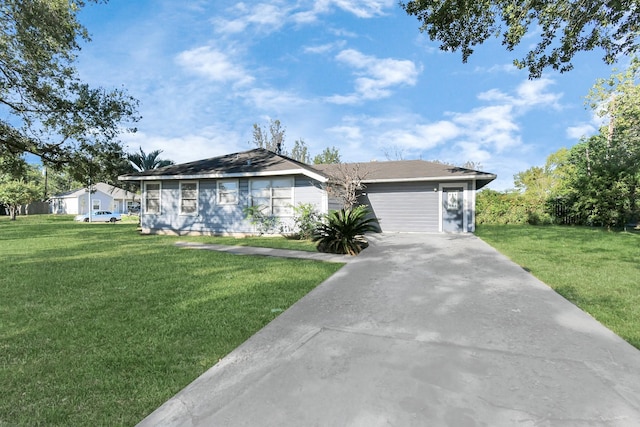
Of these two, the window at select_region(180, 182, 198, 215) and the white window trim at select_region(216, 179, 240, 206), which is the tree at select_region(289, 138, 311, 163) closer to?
the window at select_region(180, 182, 198, 215)

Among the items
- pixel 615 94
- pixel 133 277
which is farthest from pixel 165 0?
pixel 615 94

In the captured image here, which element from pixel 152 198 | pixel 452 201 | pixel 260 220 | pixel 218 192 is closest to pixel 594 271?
pixel 452 201

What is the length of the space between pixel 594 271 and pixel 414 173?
8846 mm

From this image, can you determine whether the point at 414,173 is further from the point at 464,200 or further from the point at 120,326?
the point at 120,326

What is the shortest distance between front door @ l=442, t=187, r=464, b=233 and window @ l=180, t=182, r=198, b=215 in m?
11.1

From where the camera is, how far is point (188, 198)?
1430 cm

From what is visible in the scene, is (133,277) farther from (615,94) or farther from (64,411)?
(615,94)

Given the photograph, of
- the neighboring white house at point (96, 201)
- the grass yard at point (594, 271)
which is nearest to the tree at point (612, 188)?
the grass yard at point (594, 271)

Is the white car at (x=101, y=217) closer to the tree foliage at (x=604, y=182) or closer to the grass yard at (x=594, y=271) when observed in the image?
the tree foliage at (x=604, y=182)

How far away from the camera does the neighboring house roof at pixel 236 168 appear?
12422 mm

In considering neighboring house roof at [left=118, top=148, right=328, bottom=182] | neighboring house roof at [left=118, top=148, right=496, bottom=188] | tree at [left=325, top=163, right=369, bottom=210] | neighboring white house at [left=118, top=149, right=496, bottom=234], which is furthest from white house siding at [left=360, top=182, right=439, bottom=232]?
neighboring house roof at [left=118, top=148, right=328, bottom=182]

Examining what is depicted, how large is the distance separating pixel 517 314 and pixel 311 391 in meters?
2.82

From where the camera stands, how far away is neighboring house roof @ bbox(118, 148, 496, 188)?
1269 centimetres

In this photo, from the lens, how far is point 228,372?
246 cm
